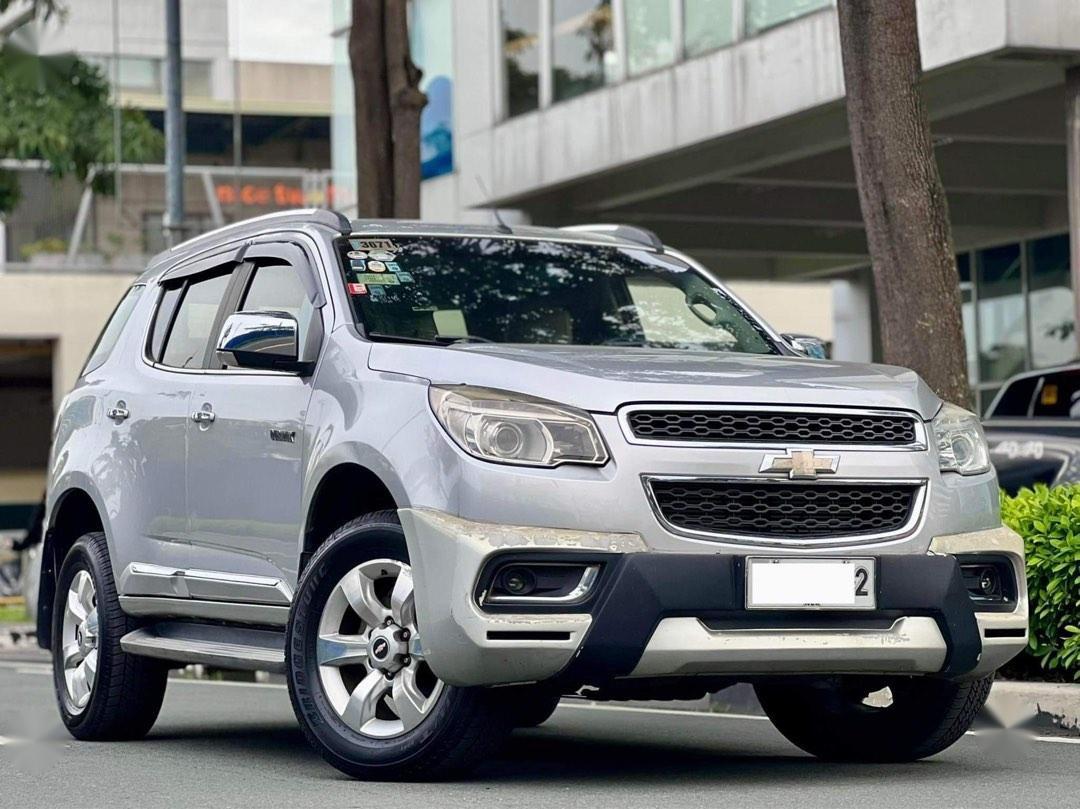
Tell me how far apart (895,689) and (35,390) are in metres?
40.8

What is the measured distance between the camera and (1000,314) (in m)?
29.8

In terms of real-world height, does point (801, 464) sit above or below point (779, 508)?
above

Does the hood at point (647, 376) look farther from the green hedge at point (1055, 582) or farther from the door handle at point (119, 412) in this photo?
the green hedge at point (1055, 582)

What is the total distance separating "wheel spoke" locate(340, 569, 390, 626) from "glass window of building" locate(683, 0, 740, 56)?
14.3 meters

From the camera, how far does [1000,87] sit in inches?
740

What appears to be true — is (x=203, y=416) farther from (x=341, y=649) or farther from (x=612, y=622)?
(x=612, y=622)

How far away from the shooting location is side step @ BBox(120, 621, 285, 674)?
721 cm

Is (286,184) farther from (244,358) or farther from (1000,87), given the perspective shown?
Result: (244,358)

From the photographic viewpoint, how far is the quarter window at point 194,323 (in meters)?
8.17

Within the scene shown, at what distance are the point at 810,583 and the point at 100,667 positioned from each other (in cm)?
325

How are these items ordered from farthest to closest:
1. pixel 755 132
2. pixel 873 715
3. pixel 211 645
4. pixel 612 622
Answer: pixel 755 132 < pixel 211 645 < pixel 873 715 < pixel 612 622

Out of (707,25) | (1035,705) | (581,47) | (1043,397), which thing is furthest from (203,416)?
(581,47)

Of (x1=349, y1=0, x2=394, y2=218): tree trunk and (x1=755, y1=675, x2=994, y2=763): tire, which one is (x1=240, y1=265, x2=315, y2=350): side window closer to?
(x1=755, y1=675, x2=994, y2=763): tire

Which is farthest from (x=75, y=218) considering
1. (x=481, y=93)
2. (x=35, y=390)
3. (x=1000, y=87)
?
(x=1000, y=87)
